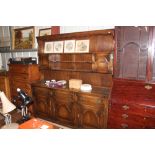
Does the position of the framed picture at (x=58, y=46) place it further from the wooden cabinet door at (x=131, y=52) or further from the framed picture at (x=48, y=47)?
the wooden cabinet door at (x=131, y=52)

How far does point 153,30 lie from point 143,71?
1.96 feet

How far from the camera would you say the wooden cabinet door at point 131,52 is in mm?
2141

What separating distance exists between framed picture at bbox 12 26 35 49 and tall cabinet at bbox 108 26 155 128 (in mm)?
2523

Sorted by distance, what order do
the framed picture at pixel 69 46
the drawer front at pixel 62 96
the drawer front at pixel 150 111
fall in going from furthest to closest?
the framed picture at pixel 69 46
the drawer front at pixel 62 96
the drawer front at pixel 150 111

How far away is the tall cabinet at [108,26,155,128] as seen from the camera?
2029 millimetres

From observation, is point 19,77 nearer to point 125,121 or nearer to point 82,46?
point 82,46

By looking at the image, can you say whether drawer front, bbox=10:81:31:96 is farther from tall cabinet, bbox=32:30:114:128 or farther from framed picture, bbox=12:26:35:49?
framed picture, bbox=12:26:35:49

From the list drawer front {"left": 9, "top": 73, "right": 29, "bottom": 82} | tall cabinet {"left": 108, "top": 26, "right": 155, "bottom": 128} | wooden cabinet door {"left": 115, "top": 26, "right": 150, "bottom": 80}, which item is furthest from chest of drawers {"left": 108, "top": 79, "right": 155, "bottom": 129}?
drawer front {"left": 9, "top": 73, "right": 29, "bottom": 82}

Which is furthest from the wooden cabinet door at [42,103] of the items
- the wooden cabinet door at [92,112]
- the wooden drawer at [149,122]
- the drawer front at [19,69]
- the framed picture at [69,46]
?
the wooden drawer at [149,122]

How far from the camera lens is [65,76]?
131 inches

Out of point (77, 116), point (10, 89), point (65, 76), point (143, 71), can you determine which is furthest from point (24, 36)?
point (143, 71)

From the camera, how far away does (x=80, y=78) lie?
123 inches

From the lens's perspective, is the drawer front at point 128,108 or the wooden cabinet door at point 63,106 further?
the wooden cabinet door at point 63,106
